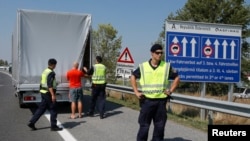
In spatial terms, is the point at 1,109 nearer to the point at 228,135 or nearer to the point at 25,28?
the point at 25,28

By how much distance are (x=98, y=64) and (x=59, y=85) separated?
138 centimetres

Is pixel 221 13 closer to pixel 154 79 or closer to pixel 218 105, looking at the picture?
pixel 218 105

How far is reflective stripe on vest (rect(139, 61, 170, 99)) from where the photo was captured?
633 cm

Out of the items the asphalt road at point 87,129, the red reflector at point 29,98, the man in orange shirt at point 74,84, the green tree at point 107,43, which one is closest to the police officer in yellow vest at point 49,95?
the asphalt road at point 87,129

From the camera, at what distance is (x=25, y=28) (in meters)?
11.7

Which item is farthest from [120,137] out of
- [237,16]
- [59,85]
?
[237,16]

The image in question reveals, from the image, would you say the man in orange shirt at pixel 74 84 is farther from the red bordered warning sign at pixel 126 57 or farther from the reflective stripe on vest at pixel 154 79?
the red bordered warning sign at pixel 126 57

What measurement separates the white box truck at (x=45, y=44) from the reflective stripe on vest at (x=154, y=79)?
614cm

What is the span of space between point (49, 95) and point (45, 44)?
284cm

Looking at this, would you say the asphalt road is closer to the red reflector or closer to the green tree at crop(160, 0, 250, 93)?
the red reflector

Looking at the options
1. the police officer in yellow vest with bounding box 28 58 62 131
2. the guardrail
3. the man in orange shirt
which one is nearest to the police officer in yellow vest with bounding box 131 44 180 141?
the guardrail

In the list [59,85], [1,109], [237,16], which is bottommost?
[1,109]

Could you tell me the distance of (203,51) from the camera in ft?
44.0

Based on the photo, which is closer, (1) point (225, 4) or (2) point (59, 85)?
(2) point (59, 85)
